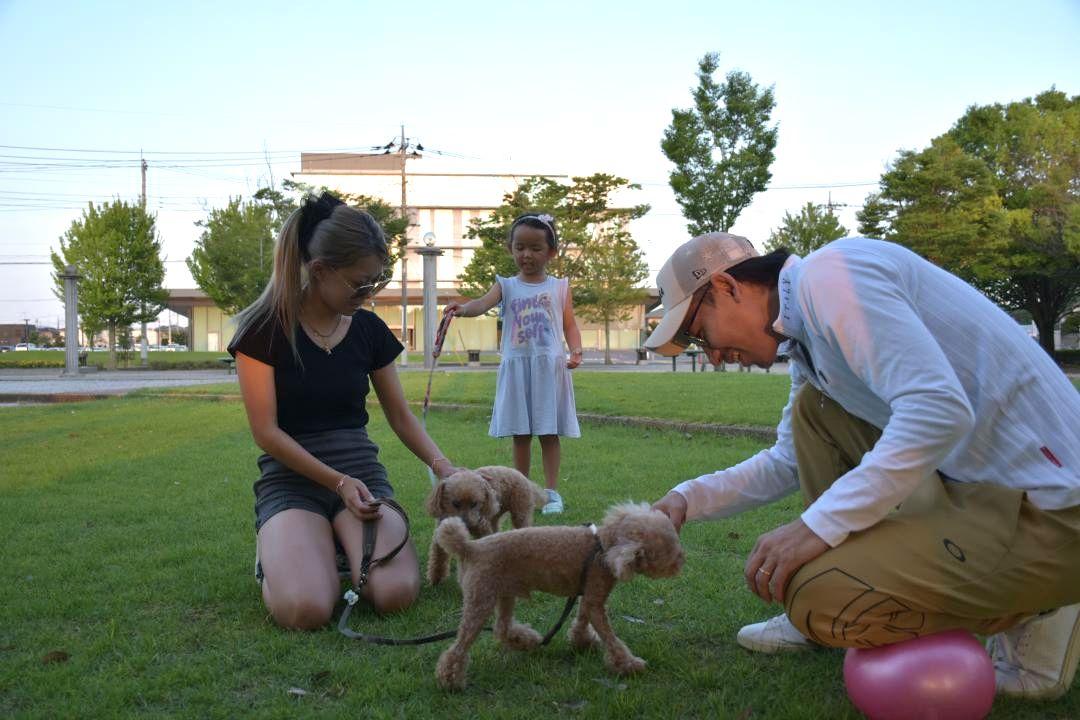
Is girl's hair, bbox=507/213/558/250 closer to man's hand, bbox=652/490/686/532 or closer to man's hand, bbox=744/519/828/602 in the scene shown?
man's hand, bbox=652/490/686/532

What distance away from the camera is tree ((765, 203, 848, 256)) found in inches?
1615

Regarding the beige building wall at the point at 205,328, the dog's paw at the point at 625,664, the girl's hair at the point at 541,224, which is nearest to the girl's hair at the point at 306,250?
the dog's paw at the point at 625,664

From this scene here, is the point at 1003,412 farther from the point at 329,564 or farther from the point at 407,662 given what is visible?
the point at 329,564

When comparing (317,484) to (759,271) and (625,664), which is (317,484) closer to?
(625,664)

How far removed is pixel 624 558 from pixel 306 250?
218 cm

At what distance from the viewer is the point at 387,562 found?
3.81 meters

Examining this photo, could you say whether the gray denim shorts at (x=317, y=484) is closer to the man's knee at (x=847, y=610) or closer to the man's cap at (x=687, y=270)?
the man's cap at (x=687, y=270)

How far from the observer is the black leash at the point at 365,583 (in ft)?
9.65

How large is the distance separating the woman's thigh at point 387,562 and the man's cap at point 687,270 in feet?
5.78

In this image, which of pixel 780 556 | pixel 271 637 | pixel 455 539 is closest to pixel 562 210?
pixel 271 637

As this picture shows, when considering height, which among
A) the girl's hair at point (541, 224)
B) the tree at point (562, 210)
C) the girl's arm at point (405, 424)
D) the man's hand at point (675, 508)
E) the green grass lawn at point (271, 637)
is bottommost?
the green grass lawn at point (271, 637)

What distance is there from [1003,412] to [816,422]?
700mm

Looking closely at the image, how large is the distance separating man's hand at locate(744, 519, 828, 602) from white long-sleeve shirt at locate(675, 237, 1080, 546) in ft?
0.19

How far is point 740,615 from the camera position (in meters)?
3.56
